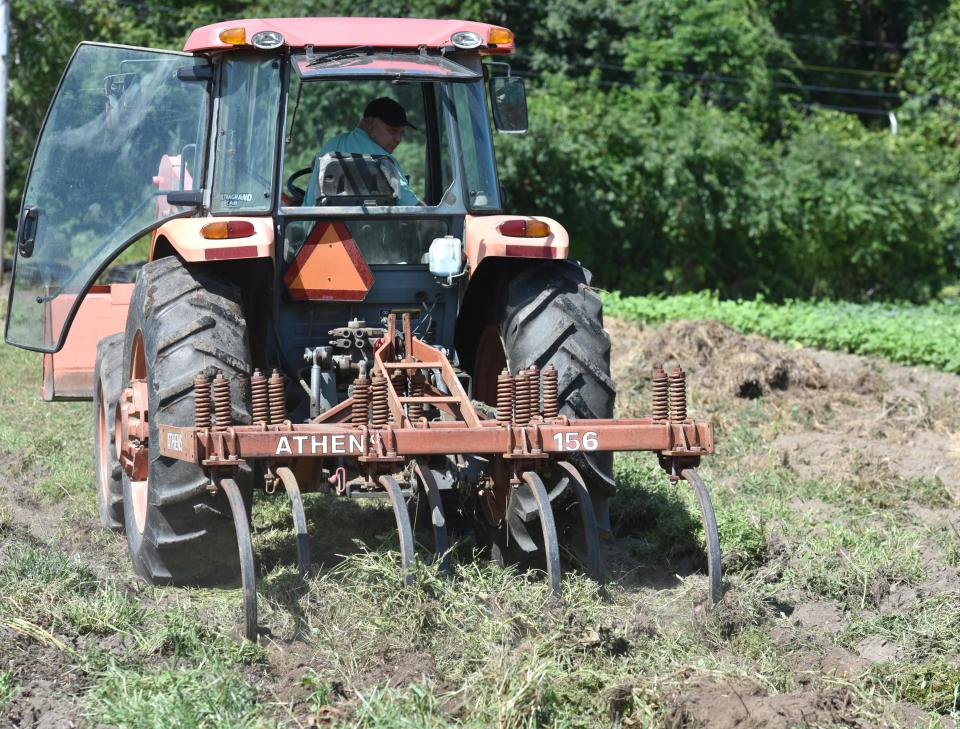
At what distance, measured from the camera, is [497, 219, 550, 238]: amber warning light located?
5.61 metres

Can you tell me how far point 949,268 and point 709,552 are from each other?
21.1m

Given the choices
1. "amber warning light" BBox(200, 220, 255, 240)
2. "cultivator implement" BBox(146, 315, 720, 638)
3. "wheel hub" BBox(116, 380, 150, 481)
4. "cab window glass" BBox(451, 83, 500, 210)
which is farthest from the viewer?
"cab window glass" BBox(451, 83, 500, 210)

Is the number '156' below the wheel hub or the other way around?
the other way around

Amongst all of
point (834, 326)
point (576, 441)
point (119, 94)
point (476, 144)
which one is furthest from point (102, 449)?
point (834, 326)

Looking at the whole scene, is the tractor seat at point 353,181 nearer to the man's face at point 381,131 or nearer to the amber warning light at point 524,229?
the man's face at point 381,131

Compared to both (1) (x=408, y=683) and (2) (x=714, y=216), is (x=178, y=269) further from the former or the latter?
(2) (x=714, y=216)

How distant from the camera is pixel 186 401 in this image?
5.16 m

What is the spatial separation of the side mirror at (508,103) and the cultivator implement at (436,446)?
1.33 metres

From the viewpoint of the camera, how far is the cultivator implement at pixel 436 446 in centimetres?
481

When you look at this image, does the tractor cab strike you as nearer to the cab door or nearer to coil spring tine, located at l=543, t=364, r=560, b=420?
the cab door

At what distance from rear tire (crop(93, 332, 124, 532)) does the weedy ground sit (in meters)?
0.17

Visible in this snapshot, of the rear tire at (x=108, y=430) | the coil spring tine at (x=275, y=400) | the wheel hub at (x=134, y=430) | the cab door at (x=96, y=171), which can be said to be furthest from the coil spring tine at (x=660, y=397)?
the rear tire at (x=108, y=430)

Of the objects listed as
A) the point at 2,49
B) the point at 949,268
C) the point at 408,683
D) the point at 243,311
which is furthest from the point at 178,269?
the point at 949,268

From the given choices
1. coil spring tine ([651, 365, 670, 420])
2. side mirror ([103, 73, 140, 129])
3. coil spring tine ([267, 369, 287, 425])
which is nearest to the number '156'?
coil spring tine ([651, 365, 670, 420])
